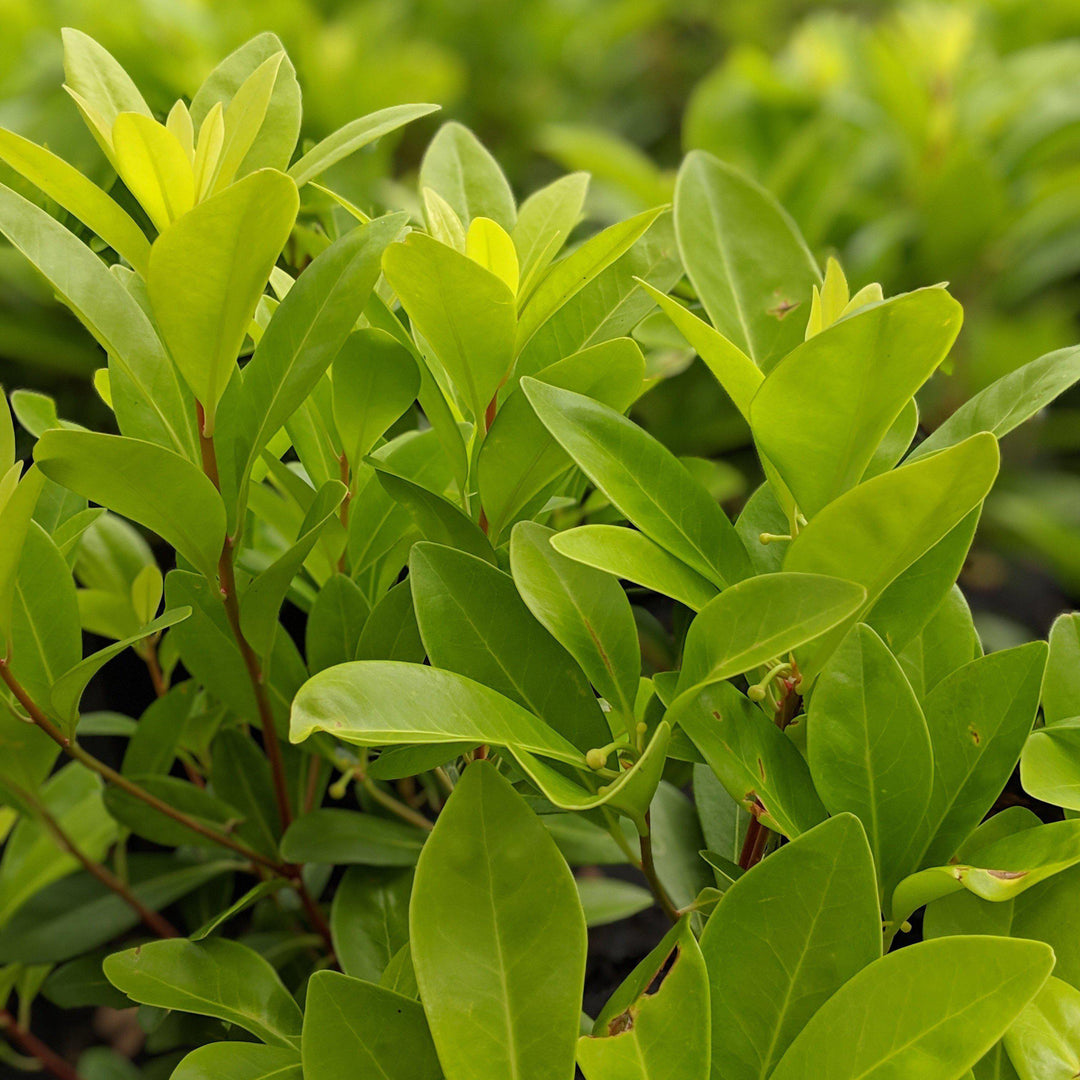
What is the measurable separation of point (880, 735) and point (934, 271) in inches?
42.0

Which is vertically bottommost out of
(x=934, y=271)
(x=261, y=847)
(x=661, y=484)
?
(x=261, y=847)

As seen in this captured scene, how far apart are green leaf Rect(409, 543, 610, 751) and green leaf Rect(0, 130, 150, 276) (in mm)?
161

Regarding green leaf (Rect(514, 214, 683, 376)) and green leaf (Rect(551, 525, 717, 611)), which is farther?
green leaf (Rect(514, 214, 683, 376))

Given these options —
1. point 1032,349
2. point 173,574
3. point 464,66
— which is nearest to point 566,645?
point 173,574

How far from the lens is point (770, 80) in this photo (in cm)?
132

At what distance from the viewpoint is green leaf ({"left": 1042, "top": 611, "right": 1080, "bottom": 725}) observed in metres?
0.46

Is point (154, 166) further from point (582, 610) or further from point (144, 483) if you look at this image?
point (582, 610)

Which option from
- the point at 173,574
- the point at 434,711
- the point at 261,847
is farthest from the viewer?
the point at 261,847

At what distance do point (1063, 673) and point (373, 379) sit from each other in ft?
1.00

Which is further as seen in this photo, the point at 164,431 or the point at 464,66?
the point at 464,66

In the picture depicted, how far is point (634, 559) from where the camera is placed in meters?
0.41

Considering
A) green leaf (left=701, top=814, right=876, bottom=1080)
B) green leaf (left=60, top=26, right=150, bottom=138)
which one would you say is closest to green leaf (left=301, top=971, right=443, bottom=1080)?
green leaf (left=701, top=814, right=876, bottom=1080)

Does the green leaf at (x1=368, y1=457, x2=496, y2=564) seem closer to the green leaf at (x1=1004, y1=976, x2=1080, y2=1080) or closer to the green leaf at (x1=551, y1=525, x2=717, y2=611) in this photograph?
the green leaf at (x1=551, y1=525, x2=717, y2=611)

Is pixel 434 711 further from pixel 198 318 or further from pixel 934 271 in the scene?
pixel 934 271
